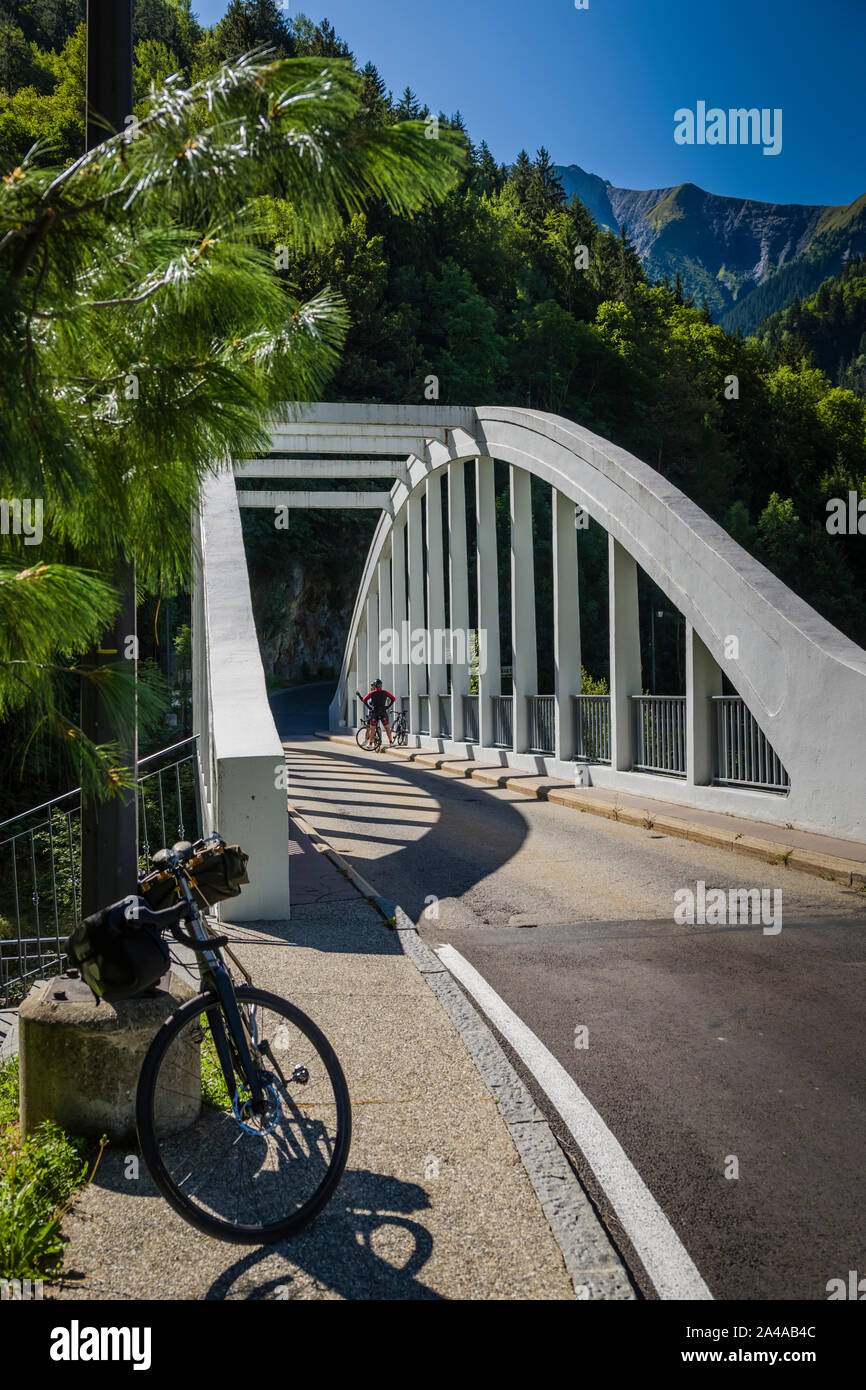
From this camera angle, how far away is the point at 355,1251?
2.74m

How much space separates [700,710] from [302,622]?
156 feet

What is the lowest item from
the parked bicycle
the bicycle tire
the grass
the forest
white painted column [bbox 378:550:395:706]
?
the bicycle tire

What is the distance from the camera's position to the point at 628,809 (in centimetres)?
1167

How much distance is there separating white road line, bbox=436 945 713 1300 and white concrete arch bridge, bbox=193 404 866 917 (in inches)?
94.7

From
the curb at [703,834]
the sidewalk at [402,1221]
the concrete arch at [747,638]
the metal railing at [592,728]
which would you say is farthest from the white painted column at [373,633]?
the sidewalk at [402,1221]

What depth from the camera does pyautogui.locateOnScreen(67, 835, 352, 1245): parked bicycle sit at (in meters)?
3.05

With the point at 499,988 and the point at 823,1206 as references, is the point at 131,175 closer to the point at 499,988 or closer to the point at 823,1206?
the point at 823,1206

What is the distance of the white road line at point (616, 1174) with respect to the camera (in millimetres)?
2699

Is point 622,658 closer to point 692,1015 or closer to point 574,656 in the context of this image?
point 574,656

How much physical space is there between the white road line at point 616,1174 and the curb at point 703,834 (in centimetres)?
413

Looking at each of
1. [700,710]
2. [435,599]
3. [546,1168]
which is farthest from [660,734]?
[435,599]

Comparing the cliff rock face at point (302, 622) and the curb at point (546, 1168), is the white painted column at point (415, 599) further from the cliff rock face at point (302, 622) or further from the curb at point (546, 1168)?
the cliff rock face at point (302, 622)

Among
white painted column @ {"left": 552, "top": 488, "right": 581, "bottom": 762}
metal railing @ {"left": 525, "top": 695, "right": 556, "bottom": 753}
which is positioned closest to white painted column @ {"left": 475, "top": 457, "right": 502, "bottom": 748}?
metal railing @ {"left": 525, "top": 695, "right": 556, "bottom": 753}

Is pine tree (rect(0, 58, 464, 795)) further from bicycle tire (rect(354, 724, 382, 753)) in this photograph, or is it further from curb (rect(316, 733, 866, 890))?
bicycle tire (rect(354, 724, 382, 753))
